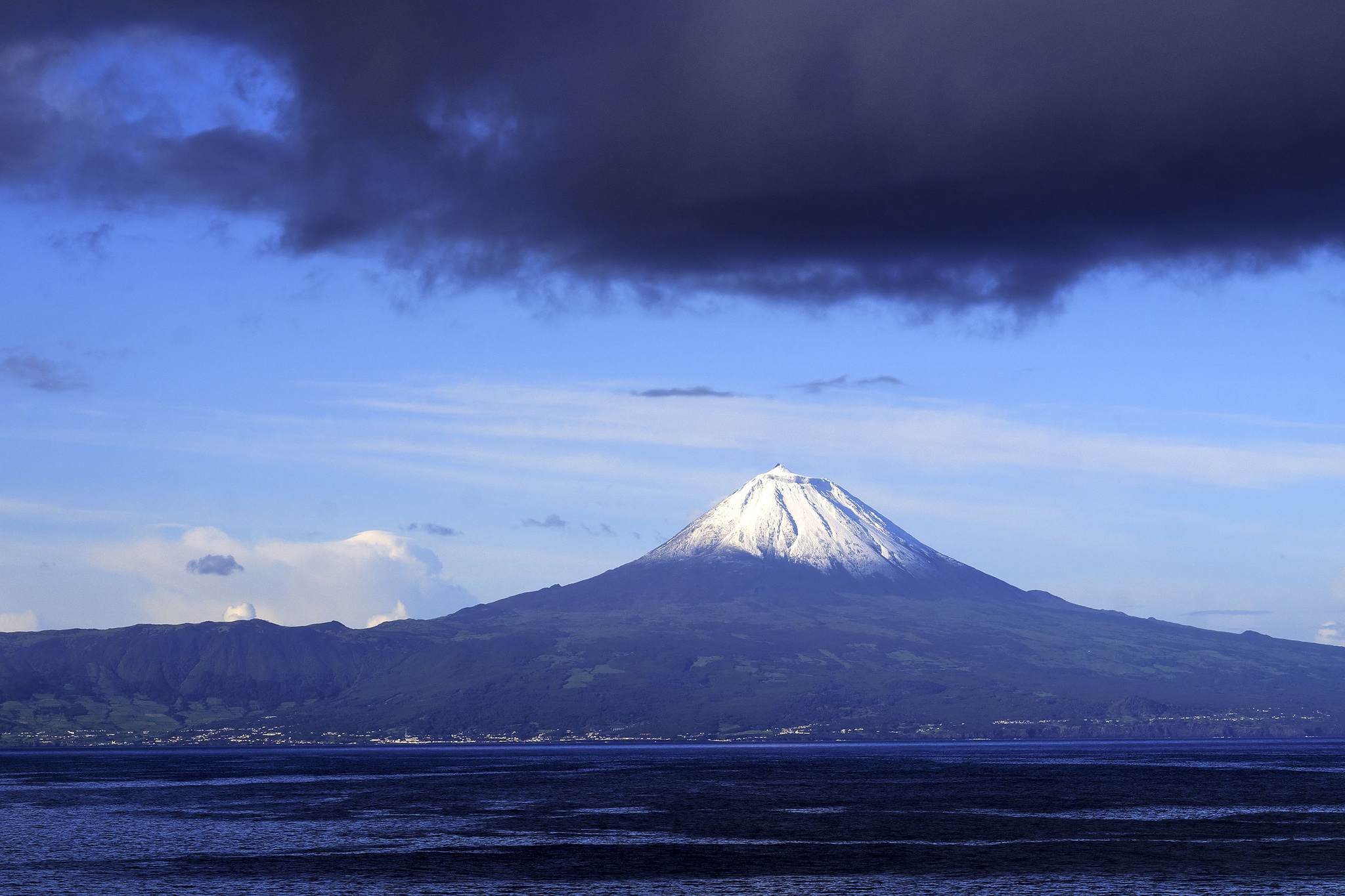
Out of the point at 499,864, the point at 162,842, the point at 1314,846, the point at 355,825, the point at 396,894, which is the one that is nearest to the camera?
the point at 396,894

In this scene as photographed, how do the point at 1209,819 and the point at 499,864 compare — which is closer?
the point at 499,864

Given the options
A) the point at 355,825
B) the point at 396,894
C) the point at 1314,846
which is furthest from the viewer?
the point at 355,825

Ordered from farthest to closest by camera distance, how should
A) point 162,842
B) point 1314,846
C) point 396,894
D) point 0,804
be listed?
point 0,804
point 162,842
point 1314,846
point 396,894

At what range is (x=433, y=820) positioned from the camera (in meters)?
164

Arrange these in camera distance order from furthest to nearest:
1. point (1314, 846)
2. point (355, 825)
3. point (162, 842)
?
1. point (355, 825)
2. point (162, 842)
3. point (1314, 846)

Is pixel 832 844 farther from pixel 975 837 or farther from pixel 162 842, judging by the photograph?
pixel 162 842

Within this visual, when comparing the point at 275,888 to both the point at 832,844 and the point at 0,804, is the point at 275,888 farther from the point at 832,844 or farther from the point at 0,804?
the point at 0,804

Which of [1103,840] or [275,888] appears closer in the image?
[275,888]

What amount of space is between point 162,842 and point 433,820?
32.8 meters

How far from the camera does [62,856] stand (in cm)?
12588

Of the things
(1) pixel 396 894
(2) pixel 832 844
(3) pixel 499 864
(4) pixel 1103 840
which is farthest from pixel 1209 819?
(1) pixel 396 894

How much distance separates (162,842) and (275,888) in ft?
135

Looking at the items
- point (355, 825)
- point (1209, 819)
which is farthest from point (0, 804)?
point (1209, 819)

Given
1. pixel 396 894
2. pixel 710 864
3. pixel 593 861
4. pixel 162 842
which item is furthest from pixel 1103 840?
pixel 162 842
